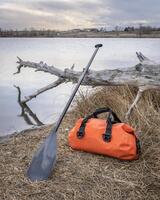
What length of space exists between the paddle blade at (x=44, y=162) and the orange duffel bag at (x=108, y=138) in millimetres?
296

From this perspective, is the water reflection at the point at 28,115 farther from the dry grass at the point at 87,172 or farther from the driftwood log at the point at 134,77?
the dry grass at the point at 87,172

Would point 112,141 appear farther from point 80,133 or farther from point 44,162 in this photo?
point 44,162

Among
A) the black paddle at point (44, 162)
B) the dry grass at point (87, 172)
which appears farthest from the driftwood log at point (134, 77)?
the black paddle at point (44, 162)

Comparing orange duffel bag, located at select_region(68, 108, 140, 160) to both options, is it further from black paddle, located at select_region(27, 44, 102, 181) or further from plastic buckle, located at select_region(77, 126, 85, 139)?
black paddle, located at select_region(27, 44, 102, 181)

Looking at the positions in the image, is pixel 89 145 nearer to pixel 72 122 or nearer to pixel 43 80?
pixel 72 122

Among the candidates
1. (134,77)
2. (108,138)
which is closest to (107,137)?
(108,138)

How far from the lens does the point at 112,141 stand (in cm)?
412

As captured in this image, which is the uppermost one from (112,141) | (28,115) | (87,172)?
(112,141)

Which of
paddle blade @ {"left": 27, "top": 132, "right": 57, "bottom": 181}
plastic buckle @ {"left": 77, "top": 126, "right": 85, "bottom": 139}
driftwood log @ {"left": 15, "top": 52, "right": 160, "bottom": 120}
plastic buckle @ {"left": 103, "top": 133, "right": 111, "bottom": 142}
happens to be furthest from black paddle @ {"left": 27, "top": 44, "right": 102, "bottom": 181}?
driftwood log @ {"left": 15, "top": 52, "right": 160, "bottom": 120}

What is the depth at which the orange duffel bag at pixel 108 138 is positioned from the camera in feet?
13.5

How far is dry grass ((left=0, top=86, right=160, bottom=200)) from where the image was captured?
367cm

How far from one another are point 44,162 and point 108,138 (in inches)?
24.8

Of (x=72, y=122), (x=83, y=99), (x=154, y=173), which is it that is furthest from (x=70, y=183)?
(x=83, y=99)

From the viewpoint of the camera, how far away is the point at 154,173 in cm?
401
